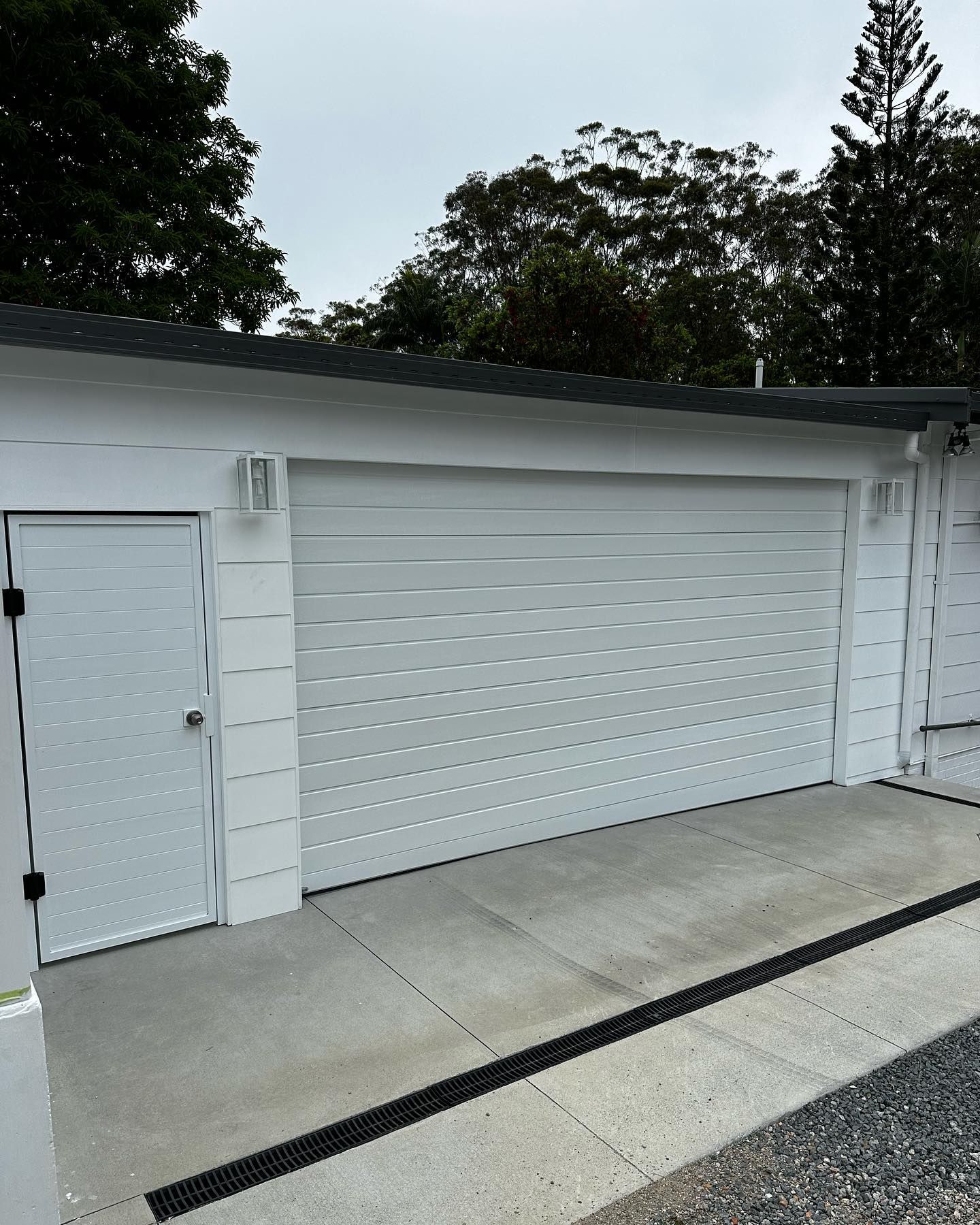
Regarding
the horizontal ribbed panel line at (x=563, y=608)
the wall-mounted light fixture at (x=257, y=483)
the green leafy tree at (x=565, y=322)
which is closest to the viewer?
the wall-mounted light fixture at (x=257, y=483)

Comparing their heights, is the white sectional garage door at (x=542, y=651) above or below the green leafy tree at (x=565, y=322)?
below

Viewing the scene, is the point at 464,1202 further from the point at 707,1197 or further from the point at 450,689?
the point at 450,689

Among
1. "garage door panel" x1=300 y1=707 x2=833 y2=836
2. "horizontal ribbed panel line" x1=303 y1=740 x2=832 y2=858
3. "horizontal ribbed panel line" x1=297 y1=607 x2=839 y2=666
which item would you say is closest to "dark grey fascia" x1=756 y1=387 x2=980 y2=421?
"horizontal ribbed panel line" x1=297 y1=607 x2=839 y2=666

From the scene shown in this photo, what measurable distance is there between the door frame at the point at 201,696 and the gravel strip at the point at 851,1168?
8.28 ft

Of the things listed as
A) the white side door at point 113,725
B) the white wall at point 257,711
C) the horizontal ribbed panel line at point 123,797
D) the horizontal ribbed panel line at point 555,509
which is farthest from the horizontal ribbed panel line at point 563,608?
the horizontal ribbed panel line at point 123,797

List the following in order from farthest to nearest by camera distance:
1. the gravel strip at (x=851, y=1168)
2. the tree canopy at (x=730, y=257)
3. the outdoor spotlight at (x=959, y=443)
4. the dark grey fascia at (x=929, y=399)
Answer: the tree canopy at (x=730, y=257)
the outdoor spotlight at (x=959, y=443)
the dark grey fascia at (x=929, y=399)
the gravel strip at (x=851, y=1168)

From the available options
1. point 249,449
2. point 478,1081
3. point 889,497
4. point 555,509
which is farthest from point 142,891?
point 889,497

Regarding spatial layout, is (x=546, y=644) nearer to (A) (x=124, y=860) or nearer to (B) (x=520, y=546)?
(B) (x=520, y=546)

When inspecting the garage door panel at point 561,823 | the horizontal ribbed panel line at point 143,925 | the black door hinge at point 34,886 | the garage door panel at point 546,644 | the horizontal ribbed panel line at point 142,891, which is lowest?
the garage door panel at point 561,823

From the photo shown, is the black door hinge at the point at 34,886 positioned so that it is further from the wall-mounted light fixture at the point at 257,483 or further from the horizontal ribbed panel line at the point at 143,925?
the wall-mounted light fixture at the point at 257,483

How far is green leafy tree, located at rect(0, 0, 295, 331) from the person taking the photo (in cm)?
1422

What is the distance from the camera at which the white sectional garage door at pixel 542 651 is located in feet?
16.3

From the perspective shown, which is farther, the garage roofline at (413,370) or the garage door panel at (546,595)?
the garage door panel at (546,595)

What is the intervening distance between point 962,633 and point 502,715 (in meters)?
4.30
